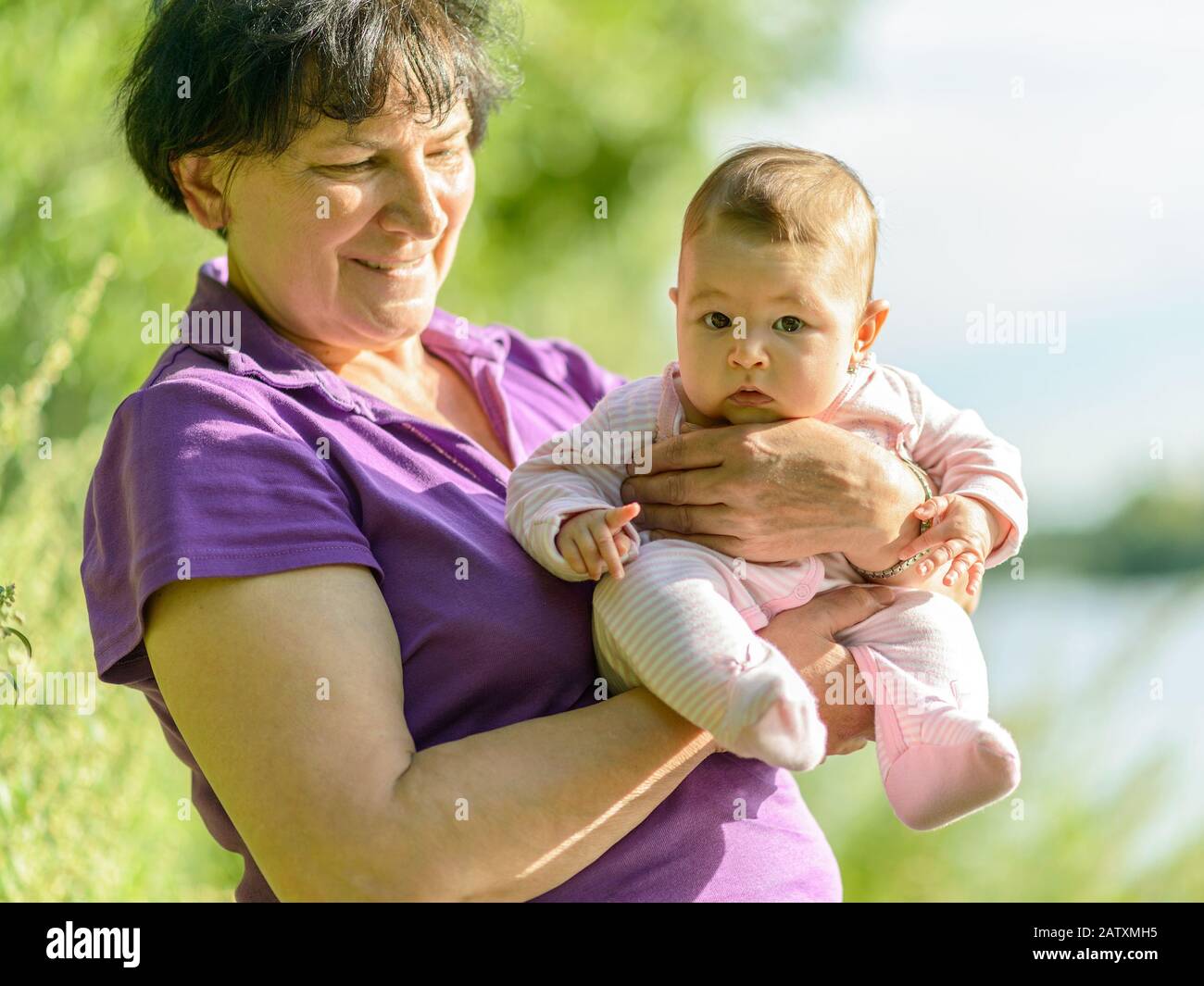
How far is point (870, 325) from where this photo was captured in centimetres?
173

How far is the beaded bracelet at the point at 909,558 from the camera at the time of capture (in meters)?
1.70

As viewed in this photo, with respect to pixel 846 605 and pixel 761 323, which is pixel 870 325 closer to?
pixel 761 323

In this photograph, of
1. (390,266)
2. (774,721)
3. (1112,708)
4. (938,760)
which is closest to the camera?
(774,721)

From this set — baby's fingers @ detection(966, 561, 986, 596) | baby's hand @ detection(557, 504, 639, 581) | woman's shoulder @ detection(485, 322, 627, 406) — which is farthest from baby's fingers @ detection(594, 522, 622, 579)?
woman's shoulder @ detection(485, 322, 627, 406)

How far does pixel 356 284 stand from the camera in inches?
73.6

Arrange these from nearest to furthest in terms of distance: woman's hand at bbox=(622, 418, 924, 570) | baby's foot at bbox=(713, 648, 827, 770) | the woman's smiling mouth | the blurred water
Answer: baby's foot at bbox=(713, 648, 827, 770) → woman's hand at bbox=(622, 418, 924, 570) → the woman's smiling mouth → the blurred water

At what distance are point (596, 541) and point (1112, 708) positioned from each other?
3355 mm

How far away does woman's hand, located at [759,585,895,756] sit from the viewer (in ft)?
5.42

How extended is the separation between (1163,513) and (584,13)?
21.3 feet

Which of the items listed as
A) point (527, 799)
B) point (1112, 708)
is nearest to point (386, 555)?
point (527, 799)

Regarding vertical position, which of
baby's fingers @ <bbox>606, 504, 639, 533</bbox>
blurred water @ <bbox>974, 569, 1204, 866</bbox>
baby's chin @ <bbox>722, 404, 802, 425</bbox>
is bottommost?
blurred water @ <bbox>974, 569, 1204, 866</bbox>

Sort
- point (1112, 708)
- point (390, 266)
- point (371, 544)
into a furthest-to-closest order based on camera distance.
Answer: point (1112, 708), point (390, 266), point (371, 544)

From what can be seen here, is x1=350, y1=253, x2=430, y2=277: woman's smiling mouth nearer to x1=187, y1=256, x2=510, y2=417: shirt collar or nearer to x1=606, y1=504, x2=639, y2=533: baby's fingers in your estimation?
x1=187, y1=256, x2=510, y2=417: shirt collar

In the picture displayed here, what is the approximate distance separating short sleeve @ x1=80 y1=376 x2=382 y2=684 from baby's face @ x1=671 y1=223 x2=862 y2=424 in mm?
504
